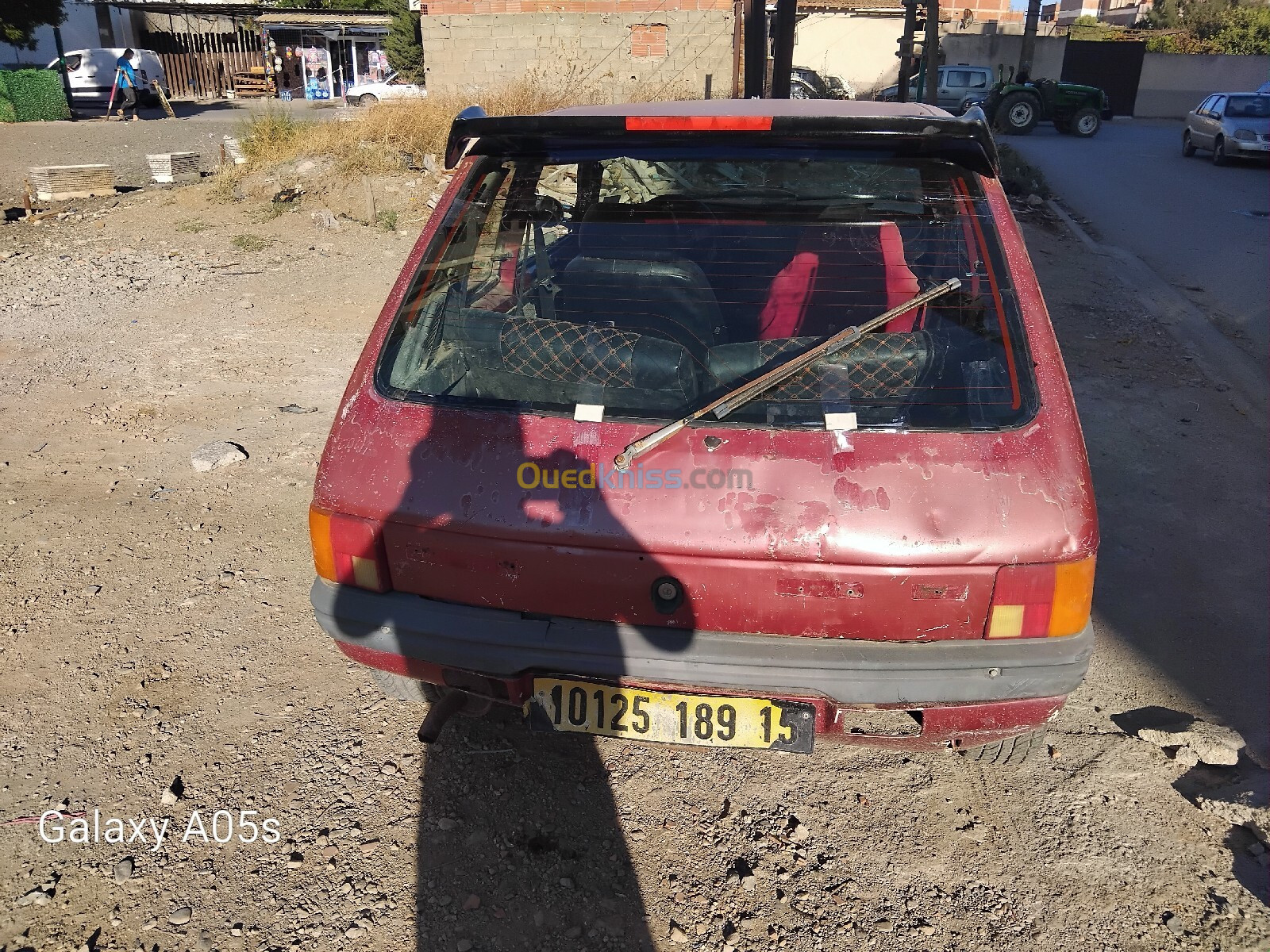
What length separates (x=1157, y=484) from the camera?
4758mm

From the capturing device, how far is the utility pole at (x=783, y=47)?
9234 millimetres

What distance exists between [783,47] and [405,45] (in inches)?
1057

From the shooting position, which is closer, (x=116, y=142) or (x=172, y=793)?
(x=172, y=793)

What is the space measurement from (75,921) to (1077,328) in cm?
748

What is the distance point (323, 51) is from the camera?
3784 cm

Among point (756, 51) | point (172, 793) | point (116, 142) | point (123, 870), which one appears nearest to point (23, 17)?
point (116, 142)

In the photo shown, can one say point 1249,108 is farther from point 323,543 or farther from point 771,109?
point 323,543

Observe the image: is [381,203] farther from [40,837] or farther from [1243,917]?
[1243,917]

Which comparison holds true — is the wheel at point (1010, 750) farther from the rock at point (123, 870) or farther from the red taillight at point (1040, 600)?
the rock at point (123, 870)

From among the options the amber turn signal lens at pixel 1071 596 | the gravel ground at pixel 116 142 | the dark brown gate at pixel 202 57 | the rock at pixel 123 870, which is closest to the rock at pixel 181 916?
the rock at pixel 123 870

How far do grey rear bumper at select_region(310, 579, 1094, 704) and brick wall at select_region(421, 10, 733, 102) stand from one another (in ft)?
56.1

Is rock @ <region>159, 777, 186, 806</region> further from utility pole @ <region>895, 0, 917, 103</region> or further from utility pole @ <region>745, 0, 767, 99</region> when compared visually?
utility pole @ <region>895, 0, 917, 103</region>

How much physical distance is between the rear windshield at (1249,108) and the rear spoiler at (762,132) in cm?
1993

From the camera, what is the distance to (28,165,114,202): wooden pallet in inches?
502
